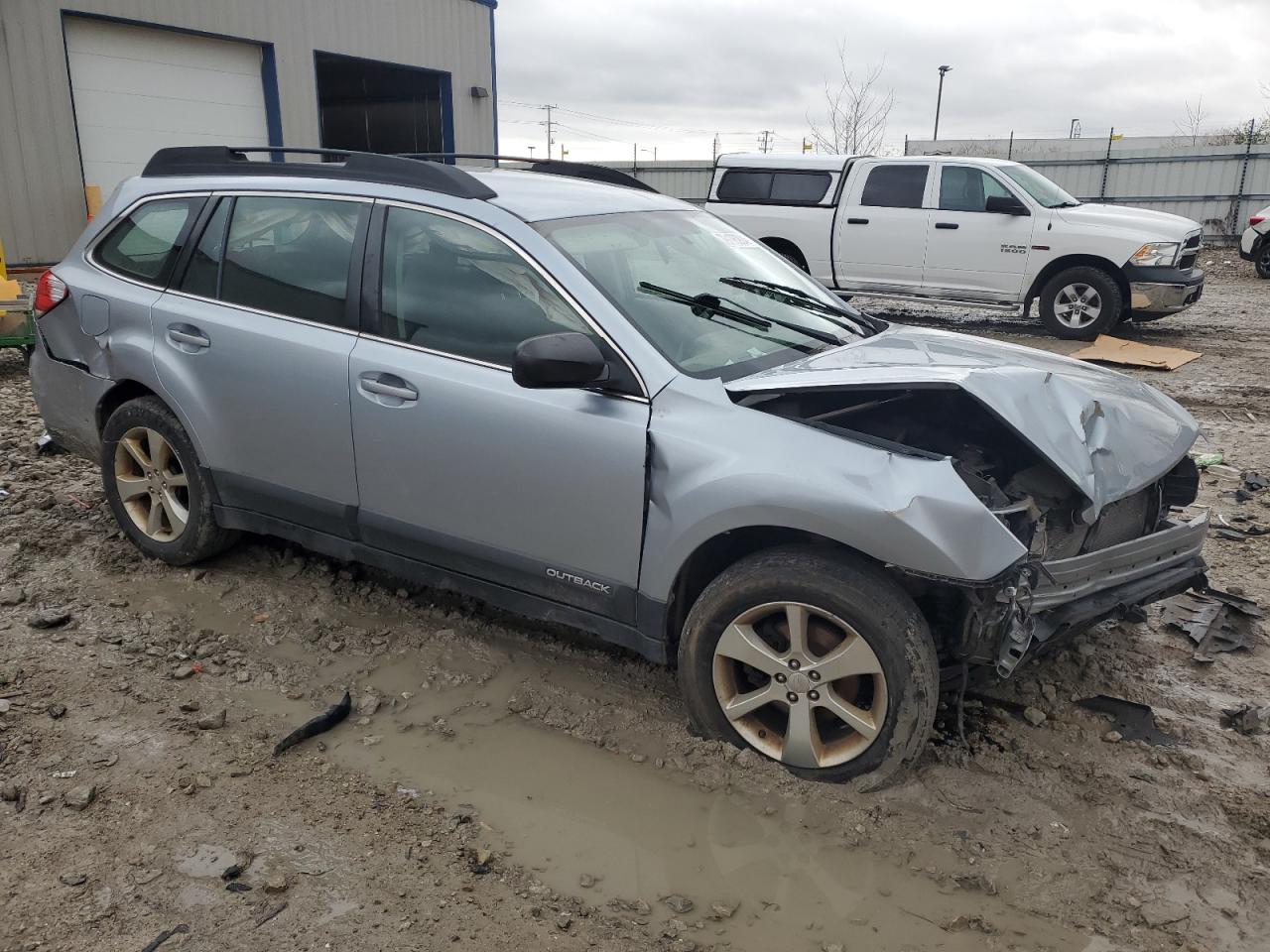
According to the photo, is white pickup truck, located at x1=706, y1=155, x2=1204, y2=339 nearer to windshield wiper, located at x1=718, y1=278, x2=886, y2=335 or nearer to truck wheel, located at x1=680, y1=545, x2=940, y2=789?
windshield wiper, located at x1=718, y1=278, x2=886, y2=335

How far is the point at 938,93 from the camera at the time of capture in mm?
48750

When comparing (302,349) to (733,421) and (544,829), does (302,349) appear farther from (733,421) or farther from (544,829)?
(544,829)

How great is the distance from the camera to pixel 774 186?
12.6 meters

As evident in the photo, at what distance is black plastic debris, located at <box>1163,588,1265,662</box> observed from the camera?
3.95 m

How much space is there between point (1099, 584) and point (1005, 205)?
30.1 ft

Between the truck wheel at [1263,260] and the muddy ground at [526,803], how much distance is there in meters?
16.0

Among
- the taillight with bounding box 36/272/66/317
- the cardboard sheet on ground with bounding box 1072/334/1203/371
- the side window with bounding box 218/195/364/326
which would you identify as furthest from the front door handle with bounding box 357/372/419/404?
the cardboard sheet on ground with bounding box 1072/334/1203/371

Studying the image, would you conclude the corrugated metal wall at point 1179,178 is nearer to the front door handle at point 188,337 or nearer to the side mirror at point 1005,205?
the side mirror at point 1005,205

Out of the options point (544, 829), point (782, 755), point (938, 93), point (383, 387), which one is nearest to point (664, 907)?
point (544, 829)

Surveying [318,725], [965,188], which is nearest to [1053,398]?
[318,725]

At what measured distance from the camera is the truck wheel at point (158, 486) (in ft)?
14.0

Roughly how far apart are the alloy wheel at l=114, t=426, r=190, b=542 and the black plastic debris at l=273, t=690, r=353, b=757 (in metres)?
1.44

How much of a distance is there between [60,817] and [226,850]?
549mm

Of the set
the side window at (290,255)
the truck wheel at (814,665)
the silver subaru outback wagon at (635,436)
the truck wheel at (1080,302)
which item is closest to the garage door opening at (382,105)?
the truck wheel at (1080,302)
